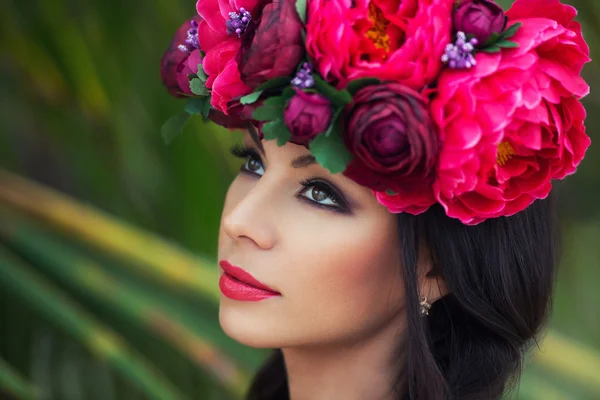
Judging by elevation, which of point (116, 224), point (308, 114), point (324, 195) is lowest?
point (116, 224)

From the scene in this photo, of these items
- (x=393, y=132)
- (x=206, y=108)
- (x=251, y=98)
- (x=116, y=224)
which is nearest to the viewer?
(x=393, y=132)

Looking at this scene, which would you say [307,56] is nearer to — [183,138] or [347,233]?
[347,233]

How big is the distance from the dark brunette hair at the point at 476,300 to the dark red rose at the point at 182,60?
0.49 metres

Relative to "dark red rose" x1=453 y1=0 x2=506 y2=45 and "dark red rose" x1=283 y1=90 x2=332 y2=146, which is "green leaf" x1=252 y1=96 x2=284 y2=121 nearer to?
"dark red rose" x1=283 y1=90 x2=332 y2=146

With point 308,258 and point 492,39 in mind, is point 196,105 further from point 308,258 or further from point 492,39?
point 492,39

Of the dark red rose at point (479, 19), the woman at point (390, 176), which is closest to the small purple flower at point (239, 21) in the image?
the woman at point (390, 176)

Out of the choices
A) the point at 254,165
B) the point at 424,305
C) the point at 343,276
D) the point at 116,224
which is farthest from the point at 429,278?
the point at 116,224

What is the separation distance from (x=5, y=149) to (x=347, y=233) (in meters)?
1.62

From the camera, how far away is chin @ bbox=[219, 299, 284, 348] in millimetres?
1271

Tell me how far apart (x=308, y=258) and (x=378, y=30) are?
403 millimetres

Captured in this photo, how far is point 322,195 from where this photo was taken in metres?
1.25

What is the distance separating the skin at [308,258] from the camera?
1.23 metres

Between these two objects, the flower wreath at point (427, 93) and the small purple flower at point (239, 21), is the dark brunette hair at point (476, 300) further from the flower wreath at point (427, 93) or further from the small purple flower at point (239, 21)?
the small purple flower at point (239, 21)

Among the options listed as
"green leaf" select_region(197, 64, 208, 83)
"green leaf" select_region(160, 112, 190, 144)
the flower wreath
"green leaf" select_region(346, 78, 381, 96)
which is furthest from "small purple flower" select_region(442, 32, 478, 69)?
"green leaf" select_region(160, 112, 190, 144)
